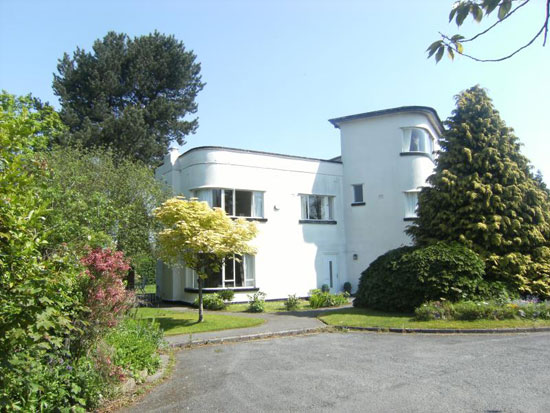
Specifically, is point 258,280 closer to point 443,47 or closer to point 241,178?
point 241,178

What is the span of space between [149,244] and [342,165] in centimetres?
1258

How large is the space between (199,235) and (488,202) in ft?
37.7

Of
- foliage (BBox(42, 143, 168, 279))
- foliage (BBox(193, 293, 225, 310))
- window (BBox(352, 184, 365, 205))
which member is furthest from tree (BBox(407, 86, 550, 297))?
foliage (BBox(42, 143, 168, 279))

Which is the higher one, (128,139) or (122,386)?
(128,139)

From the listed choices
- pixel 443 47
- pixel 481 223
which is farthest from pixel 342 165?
pixel 443 47

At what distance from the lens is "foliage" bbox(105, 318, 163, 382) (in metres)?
7.64

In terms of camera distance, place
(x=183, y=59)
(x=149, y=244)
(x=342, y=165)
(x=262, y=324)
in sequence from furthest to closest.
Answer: (x=183, y=59), (x=342, y=165), (x=149, y=244), (x=262, y=324)

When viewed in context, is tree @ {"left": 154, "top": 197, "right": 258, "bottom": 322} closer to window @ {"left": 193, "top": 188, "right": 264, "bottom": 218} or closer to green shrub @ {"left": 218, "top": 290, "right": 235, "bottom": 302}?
green shrub @ {"left": 218, "top": 290, "right": 235, "bottom": 302}

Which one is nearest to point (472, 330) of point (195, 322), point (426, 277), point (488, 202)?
point (426, 277)

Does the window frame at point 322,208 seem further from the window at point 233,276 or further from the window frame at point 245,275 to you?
the window at point 233,276

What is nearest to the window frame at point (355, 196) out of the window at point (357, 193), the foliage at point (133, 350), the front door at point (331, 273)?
the window at point (357, 193)

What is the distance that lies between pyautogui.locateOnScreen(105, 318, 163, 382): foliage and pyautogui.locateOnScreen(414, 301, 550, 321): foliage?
894 centimetres

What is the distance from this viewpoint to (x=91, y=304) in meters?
7.46

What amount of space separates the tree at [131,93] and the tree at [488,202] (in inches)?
855
